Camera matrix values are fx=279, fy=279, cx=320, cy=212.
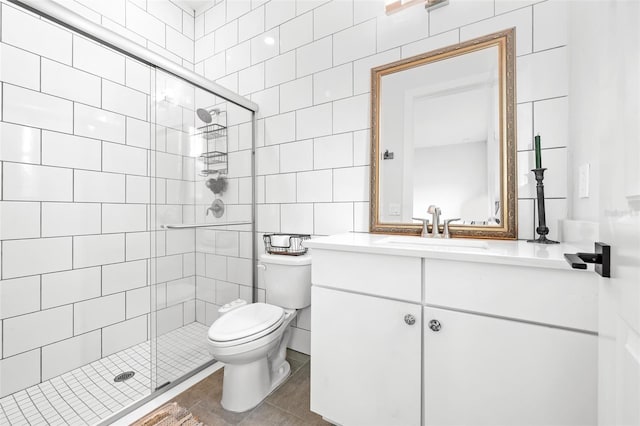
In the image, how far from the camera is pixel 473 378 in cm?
90

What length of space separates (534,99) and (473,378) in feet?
3.77

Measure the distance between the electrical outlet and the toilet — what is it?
121 centimetres

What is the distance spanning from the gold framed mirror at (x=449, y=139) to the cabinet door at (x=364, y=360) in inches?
21.4

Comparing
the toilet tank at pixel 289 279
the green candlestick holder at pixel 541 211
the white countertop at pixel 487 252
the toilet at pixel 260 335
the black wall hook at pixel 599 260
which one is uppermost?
the green candlestick holder at pixel 541 211

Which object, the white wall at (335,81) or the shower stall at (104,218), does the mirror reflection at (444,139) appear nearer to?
the white wall at (335,81)

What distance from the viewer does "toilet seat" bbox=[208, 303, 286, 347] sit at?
1286 mm

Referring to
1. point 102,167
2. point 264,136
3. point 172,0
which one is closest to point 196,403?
point 102,167

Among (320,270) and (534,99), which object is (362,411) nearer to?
(320,270)

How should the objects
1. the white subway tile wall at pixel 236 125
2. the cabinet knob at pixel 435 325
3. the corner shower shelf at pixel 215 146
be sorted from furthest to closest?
the corner shower shelf at pixel 215 146 → the white subway tile wall at pixel 236 125 → the cabinet knob at pixel 435 325

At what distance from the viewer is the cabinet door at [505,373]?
30.7 inches

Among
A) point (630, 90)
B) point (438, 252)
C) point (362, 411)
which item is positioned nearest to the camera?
point (630, 90)

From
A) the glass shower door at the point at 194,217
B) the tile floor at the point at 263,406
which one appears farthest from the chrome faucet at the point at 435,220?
the glass shower door at the point at 194,217

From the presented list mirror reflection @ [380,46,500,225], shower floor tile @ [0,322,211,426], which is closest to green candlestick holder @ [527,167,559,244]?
mirror reflection @ [380,46,500,225]

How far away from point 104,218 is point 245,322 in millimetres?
1168
